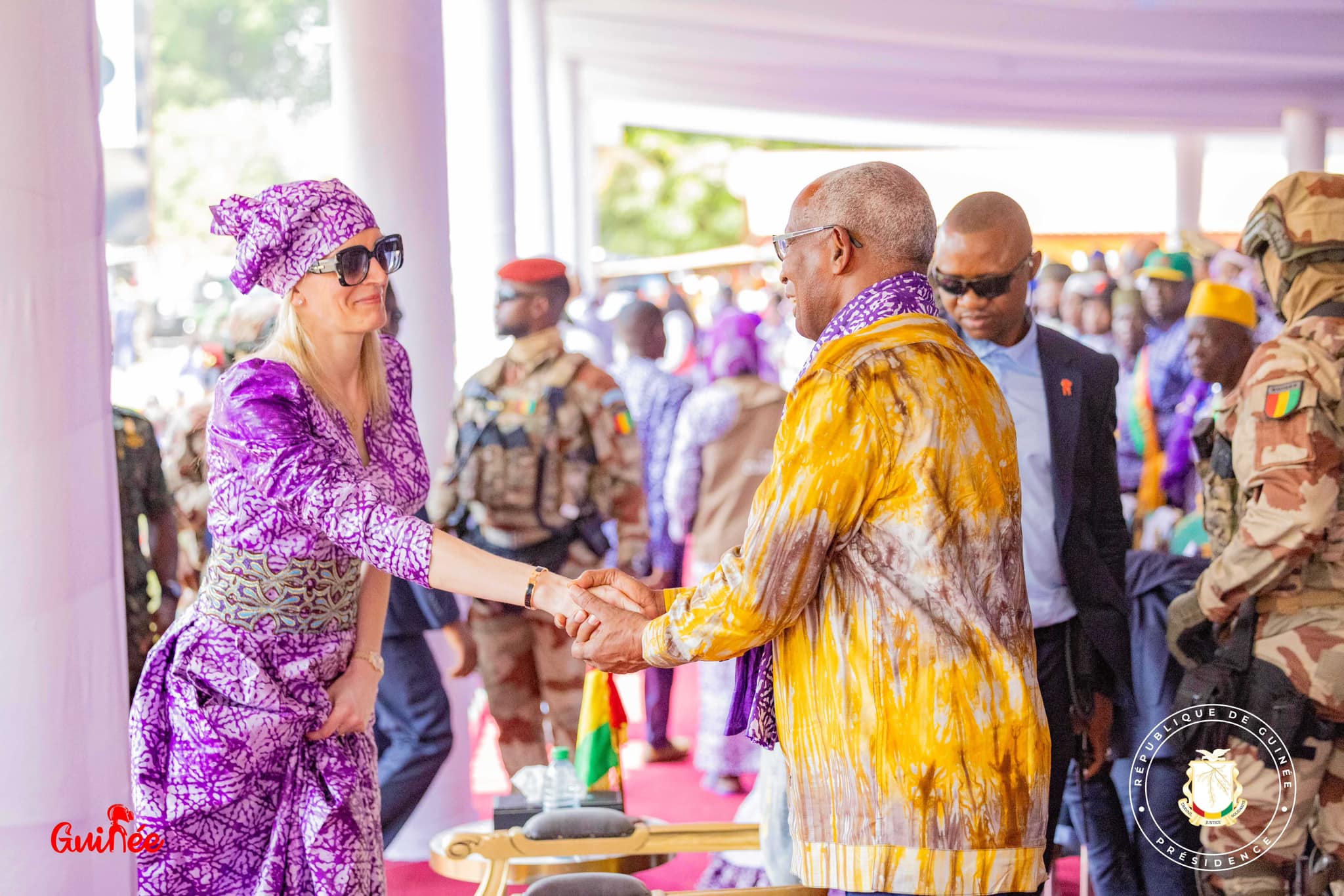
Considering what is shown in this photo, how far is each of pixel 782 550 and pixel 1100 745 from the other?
74.7 inches

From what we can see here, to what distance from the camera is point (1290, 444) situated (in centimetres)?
345


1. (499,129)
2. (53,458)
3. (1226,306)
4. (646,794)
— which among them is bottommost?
(646,794)

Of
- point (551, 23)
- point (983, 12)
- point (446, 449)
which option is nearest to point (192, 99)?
point (551, 23)

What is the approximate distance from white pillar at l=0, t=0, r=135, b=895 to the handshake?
94cm

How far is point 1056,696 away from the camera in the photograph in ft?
12.2

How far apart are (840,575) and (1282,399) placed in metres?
1.67

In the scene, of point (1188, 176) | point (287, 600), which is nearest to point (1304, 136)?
point (1188, 176)

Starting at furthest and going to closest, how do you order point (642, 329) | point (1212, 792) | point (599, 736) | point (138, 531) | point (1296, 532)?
point (642, 329)
point (138, 531)
point (599, 736)
point (1212, 792)
point (1296, 532)

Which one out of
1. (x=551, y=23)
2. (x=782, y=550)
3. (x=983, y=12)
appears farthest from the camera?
(x=551, y=23)

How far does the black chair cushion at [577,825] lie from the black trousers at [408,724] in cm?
117

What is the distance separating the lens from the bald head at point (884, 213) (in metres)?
2.55

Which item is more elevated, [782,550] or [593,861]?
[782,550]

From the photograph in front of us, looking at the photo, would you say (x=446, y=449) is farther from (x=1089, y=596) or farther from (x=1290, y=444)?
(x=1290, y=444)

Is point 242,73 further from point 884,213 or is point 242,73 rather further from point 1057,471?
point 884,213
